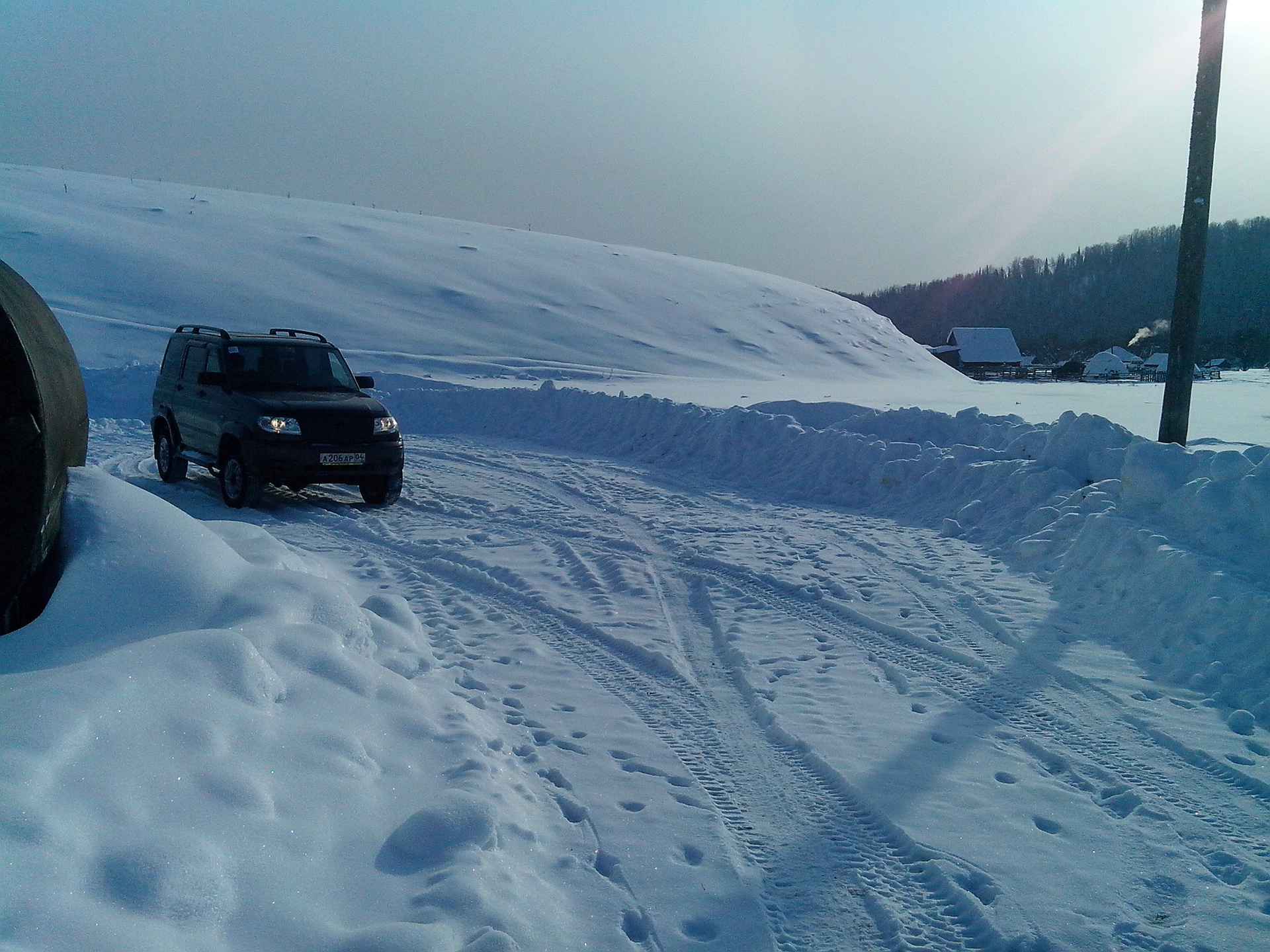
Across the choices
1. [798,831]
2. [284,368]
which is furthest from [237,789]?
[284,368]

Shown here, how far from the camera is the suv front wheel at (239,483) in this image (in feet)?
32.3

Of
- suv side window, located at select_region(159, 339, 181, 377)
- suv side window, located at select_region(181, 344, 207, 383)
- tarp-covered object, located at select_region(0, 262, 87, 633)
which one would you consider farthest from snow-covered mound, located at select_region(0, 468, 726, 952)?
suv side window, located at select_region(159, 339, 181, 377)

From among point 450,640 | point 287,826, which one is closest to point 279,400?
point 450,640

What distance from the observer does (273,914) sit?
2855 mm

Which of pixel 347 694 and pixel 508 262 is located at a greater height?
pixel 508 262

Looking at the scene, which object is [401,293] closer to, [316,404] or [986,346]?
[316,404]

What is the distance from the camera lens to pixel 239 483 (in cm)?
1000

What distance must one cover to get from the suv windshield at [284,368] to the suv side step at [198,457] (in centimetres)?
91

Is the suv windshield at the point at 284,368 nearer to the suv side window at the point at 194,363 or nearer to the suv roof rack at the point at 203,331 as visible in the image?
the suv roof rack at the point at 203,331

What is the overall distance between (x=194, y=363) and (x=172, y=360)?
79 centimetres

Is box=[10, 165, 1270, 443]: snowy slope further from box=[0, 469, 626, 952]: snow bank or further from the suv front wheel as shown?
box=[0, 469, 626, 952]: snow bank

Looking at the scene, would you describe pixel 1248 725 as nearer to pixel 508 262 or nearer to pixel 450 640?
pixel 450 640

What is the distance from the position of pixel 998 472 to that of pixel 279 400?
783 centimetres

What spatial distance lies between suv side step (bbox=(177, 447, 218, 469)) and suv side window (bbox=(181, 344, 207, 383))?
0.83 meters
